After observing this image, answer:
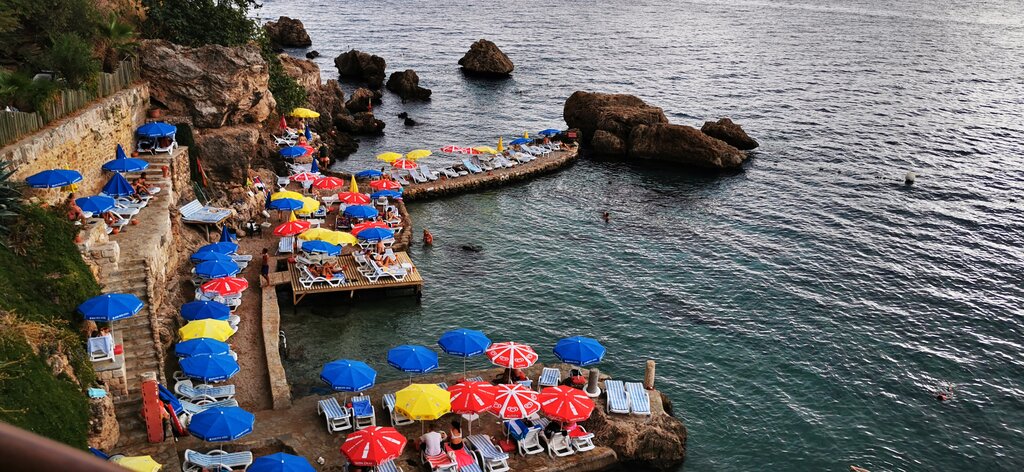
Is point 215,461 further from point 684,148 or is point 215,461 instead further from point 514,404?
point 684,148

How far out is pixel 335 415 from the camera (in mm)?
25281

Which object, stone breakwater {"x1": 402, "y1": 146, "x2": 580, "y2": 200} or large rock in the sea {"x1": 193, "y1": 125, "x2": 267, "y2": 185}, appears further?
stone breakwater {"x1": 402, "y1": 146, "x2": 580, "y2": 200}

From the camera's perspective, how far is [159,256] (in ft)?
98.9

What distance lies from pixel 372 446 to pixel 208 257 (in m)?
14.6

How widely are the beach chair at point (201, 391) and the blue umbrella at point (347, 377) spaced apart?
11.1 feet

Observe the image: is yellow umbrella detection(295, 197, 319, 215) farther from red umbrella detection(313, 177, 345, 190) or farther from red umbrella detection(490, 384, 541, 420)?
red umbrella detection(490, 384, 541, 420)

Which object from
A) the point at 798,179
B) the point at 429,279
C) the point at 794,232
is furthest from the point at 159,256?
the point at 798,179

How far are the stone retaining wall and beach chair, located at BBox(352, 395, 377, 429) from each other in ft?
42.5

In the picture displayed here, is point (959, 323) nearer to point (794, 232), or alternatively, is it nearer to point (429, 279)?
point (794, 232)

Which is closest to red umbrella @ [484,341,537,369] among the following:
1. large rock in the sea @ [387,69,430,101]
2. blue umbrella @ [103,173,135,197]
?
blue umbrella @ [103,173,135,197]

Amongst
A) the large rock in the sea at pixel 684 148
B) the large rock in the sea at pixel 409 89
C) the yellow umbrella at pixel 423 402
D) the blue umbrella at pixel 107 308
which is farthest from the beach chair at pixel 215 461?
the large rock in the sea at pixel 409 89

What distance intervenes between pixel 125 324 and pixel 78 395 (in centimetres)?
519

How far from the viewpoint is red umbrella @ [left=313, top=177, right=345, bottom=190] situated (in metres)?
45.0

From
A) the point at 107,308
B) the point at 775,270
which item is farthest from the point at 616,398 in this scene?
the point at 775,270
